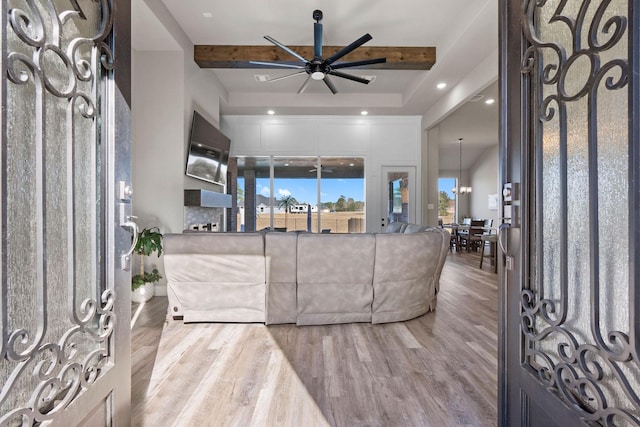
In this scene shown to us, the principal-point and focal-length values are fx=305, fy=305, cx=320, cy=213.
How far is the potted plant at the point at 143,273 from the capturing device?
304 cm

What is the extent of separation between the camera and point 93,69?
100 cm

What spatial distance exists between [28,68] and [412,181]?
614 centimetres

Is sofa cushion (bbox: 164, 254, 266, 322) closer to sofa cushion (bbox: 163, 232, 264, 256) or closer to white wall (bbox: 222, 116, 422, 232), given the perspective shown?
sofa cushion (bbox: 163, 232, 264, 256)

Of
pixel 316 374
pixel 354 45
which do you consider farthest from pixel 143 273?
pixel 354 45

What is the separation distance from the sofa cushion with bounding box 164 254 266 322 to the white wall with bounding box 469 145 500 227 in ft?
29.2

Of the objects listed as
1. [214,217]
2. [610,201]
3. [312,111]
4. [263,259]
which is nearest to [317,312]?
[263,259]

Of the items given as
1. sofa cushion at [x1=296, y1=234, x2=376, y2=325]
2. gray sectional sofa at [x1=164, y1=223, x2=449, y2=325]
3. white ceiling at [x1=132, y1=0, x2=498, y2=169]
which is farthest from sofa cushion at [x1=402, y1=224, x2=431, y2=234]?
white ceiling at [x1=132, y1=0, x2=498, y2=169]

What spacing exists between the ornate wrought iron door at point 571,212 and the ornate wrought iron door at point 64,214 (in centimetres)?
143

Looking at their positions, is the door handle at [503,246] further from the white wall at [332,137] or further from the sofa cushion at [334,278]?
the white wall at [332,137]

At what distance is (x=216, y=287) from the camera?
2566 mm

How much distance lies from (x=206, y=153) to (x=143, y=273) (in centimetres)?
185

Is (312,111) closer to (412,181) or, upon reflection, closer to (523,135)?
(412,181)

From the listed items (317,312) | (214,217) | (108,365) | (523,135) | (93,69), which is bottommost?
(317,312)

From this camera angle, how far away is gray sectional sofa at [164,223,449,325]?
2.51 metres
